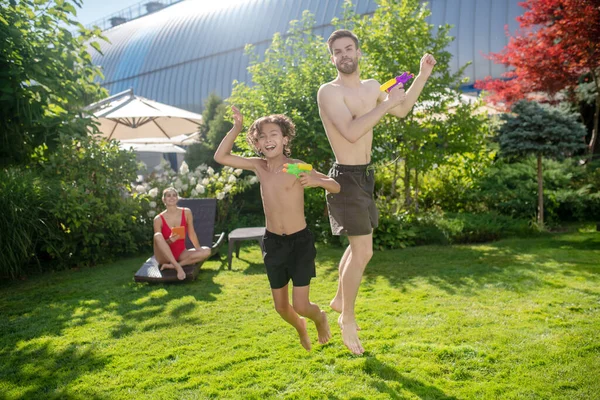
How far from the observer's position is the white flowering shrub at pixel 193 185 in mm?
9219

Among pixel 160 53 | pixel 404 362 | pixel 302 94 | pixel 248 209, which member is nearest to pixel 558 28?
pixel 302 94

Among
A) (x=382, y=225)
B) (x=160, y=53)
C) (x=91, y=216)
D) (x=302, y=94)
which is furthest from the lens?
(x=160, y=53)

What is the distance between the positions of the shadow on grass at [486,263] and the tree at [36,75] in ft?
15.0

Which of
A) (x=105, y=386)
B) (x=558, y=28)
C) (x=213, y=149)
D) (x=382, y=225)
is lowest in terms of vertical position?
(x=105, y=386)

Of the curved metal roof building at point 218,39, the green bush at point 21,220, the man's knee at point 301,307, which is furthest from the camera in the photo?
the curved metal roof building at point 218,39

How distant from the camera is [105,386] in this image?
3.69 m

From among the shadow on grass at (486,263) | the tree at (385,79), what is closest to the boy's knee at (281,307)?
the shadow on grass at (486,263)

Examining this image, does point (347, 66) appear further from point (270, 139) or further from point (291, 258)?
point (291, 258)

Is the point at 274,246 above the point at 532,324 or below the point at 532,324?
above

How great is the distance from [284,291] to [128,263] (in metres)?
5.54

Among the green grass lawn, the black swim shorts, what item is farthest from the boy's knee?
the green grass lawn

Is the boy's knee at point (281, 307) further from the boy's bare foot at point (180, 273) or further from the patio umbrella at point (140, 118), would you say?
the patio umbrella at point (140, 118)

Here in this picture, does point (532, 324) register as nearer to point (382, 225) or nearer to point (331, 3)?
point (382, 225)

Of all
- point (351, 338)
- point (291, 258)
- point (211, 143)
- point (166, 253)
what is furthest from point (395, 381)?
point (211, 143)
